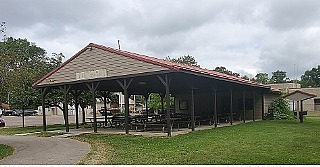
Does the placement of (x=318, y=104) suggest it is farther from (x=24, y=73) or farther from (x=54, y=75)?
(x=24, y=73)

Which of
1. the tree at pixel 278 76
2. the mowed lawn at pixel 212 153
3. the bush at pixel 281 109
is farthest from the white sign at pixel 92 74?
the tree at pixel 278 76

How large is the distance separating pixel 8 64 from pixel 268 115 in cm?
1859

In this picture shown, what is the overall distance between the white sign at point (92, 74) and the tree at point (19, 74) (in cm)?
239

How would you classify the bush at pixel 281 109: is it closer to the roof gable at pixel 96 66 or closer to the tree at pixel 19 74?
the roof gable at pixel 96 66

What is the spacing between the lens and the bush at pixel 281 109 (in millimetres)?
24906

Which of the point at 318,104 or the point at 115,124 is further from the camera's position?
the point at 318,104

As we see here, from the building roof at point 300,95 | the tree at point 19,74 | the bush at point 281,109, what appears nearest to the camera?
the tree at point 19,74

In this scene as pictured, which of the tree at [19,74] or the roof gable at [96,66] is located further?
the roof gable at [96,66]

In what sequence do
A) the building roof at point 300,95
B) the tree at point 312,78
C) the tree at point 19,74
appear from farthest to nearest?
the tree at point 312,78 < the building roof at point 300,95 < the tree at point 19,74

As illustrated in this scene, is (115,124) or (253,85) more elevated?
(253,85)

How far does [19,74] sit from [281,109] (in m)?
19.4

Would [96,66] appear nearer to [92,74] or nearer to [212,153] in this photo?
[92,74]

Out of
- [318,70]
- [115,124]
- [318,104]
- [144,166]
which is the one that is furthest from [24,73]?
[318,70]

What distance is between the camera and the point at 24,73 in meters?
13.7
